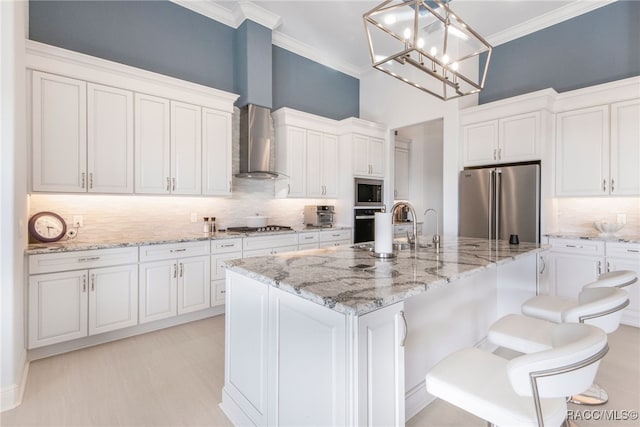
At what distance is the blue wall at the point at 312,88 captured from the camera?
4.68 meters

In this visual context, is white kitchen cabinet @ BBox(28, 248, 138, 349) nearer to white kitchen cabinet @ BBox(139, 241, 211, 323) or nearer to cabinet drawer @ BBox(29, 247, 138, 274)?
cabinet drawer @ BBox(29, 247, 138, 274)

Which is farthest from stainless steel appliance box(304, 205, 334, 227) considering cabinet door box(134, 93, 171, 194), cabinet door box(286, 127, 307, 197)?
cabinet door box(134, 93, 171, 194)

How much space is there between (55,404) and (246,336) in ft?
4.63

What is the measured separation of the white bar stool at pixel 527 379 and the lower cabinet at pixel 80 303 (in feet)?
9.05

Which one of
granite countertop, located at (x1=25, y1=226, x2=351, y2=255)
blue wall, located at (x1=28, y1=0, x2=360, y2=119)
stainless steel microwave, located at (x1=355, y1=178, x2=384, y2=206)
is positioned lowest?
granite countertop, located at (x1=25, y1=226, x2=351, y2=255)

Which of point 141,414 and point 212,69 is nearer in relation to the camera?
point 141,414

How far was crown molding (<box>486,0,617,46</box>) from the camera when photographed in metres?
3.67

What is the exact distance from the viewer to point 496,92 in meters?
4.46

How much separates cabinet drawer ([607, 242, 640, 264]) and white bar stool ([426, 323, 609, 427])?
3.03 metres

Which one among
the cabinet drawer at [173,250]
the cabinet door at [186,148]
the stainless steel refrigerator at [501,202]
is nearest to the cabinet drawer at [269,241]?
the cabinet drawer at [173,250]

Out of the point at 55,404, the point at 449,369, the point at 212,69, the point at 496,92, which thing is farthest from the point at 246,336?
the point at 496,92

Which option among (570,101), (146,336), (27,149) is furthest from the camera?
(570,101)

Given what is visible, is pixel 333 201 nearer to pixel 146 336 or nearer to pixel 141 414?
pixel 146 336

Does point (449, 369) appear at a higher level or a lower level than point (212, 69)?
lower
